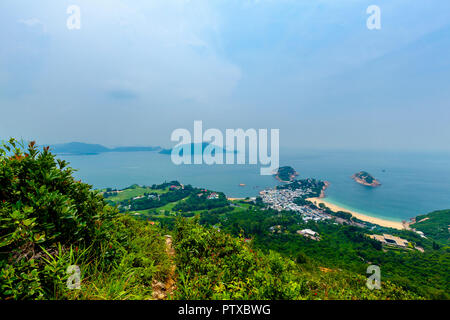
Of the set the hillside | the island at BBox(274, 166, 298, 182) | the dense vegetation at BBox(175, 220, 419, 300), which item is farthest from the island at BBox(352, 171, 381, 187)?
the dense vegetation at BBox(175, 220, 419, 300)

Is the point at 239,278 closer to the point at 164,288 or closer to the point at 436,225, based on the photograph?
the point at 164,288

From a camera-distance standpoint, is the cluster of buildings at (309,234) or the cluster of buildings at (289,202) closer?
the cluster of buildings at (309,234)

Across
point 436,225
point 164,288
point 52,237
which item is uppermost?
point 52,237

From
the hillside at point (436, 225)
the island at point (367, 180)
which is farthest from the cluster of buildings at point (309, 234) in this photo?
the island at point (367, 180)

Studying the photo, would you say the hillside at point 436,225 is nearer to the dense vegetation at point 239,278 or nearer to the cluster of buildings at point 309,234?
the cluster of buildings at point 309,234

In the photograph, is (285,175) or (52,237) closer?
(52,237)

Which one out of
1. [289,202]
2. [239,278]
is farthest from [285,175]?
[239,278]

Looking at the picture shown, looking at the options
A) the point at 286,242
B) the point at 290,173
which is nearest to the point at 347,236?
the point at 286,242

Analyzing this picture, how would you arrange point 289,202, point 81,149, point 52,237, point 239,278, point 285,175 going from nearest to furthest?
point 52,237 → point 239,278 → point 289,202 → point 285,175 → point 81,149

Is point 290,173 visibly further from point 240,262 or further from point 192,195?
point 240,262

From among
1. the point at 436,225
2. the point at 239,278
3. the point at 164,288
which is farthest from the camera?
the point at 436,225

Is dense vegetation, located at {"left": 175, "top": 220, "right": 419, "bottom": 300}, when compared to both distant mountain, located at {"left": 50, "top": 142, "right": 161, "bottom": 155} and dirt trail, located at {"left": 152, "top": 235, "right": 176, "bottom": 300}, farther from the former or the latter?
distant mountain, located at {"left": 50, "top": 142, "right": 161, "bottom": 155}
